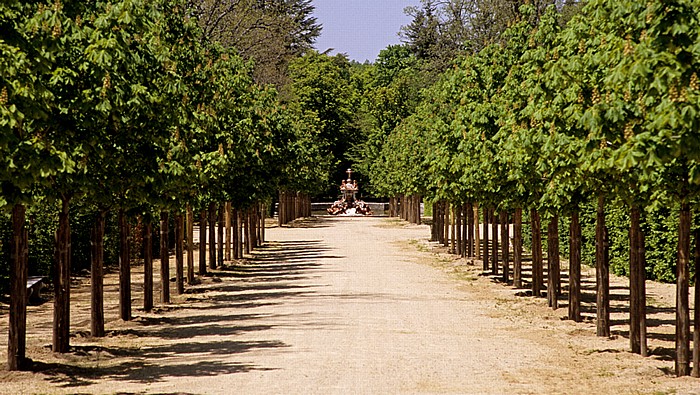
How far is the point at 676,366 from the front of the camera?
1319 centimetres

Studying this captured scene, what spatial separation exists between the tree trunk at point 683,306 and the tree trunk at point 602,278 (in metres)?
3.67

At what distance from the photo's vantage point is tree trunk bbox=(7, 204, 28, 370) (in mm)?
13516

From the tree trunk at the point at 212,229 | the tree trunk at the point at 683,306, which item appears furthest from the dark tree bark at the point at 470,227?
the tree trunk at the point at 683,306

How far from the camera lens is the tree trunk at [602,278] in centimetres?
1708

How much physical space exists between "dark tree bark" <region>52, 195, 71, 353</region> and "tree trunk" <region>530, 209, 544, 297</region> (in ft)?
35.0

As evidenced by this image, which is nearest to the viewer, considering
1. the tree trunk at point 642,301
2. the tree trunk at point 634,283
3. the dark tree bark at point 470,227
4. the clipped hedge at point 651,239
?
the tree trunk at point 642,301

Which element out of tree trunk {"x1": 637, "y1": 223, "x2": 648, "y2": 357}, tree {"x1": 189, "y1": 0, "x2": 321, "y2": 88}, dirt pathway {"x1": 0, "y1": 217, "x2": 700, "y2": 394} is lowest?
dirt pathway {"x1": 0, "y1": 217, "x2": 700, "y2": 394}

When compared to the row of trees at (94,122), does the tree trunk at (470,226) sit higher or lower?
lower

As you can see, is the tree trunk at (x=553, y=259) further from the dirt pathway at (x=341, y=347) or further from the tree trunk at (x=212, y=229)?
the tree trunk at (x=212, y=229)

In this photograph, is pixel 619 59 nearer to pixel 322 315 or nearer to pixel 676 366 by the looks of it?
pixel 676 366

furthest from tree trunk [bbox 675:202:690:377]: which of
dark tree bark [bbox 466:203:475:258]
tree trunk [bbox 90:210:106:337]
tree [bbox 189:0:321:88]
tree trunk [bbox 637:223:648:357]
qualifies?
tree [bbox 189:0:321:88]

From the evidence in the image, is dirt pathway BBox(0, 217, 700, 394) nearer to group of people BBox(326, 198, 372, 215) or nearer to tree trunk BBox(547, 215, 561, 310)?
tree trunk BBox(547, 215, 561, 310)

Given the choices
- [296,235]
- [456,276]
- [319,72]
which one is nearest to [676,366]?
[456,276]

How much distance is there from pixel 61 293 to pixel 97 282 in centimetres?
187
